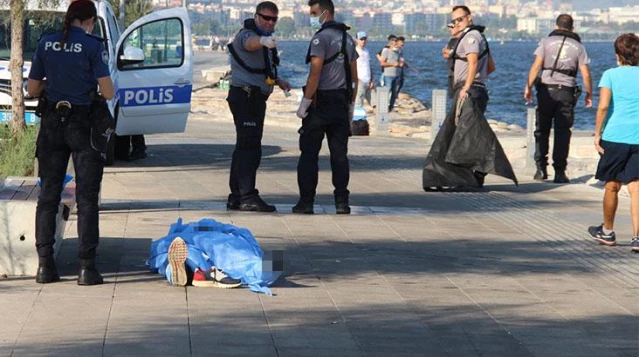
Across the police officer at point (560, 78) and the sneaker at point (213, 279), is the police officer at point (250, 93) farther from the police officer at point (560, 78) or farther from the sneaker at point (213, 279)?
the police officer at point (560, 78)

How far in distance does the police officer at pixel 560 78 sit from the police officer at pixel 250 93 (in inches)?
164

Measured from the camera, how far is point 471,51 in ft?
46.9

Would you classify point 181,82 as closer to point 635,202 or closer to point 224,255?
point 635,202

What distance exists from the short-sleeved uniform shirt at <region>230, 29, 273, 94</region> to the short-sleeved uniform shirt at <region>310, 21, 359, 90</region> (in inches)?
18.6

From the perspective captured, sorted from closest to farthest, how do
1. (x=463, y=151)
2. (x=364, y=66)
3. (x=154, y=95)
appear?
1. (x=463, y=151)
2. (x=154, y=95)
3. (x=364, y=66)

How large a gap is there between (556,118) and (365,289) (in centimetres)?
734

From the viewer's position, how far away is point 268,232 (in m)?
11.0

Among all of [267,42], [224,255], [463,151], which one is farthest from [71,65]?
[463,151]

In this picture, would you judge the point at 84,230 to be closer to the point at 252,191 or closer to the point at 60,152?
the point at 60,152

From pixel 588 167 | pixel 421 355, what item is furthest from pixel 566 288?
pixel 588 167

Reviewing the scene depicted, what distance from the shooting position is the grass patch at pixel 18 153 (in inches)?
570

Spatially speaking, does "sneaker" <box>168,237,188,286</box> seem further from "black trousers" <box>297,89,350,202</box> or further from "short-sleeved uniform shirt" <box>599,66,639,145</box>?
"short-sleeved uniform shirt" <box>599,66,639,145</box>

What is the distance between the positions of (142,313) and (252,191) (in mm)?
4497

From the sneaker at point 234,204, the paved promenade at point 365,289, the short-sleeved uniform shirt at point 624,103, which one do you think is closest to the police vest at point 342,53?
the paved promenade at point 365,289
